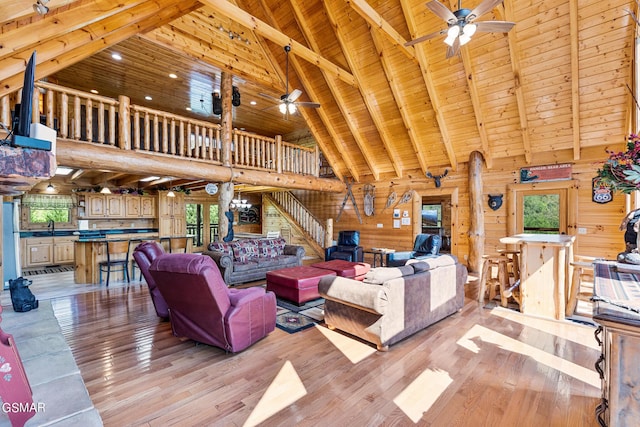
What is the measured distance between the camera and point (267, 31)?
4.96 metres

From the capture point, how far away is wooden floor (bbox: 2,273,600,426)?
2143 mm

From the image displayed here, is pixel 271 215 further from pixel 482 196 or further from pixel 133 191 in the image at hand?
pixel 482 196

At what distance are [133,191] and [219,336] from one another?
29.4ft

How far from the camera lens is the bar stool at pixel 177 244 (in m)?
7.25

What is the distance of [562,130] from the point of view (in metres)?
5.82

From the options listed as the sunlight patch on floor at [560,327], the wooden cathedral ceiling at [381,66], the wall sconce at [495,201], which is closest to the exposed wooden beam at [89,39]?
the wooden cathedral ceiling at [381,66]

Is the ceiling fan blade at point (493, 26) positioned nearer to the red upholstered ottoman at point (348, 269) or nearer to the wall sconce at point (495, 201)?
the red upholstered ottoman at point (348, 269)

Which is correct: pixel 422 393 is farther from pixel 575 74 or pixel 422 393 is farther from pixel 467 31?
pixel 575 74

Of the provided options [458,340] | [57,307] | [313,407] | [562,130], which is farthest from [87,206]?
[562,130]

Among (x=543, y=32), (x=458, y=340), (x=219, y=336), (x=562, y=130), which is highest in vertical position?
(x=543, y=32)

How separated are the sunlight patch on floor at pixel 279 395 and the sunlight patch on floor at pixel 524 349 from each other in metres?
1.98

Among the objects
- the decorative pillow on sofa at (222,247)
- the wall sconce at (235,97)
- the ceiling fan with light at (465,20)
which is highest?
the wall sconce at (235,97)

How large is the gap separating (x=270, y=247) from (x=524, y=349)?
17.2ft

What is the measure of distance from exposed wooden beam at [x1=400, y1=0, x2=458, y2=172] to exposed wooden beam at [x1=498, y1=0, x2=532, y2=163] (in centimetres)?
137
